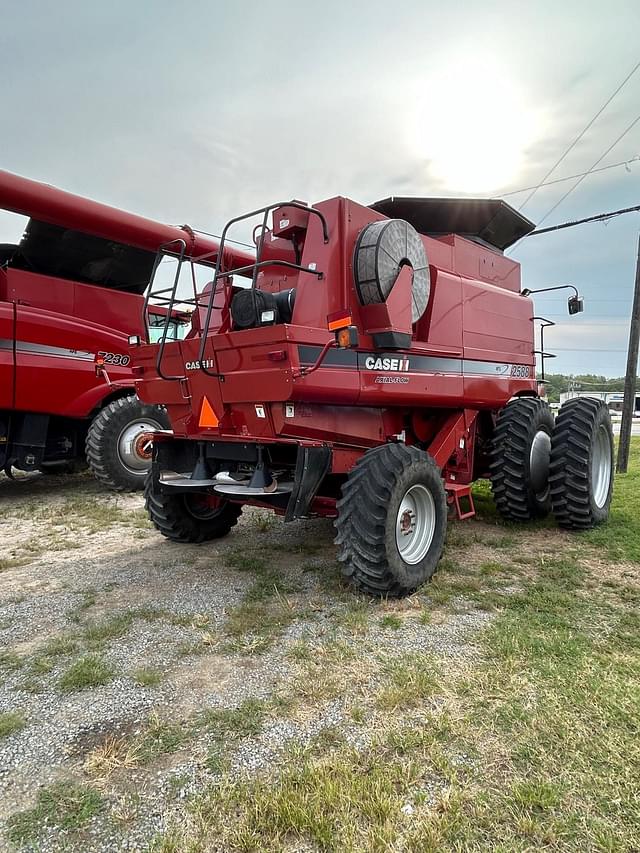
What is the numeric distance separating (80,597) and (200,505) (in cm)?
149

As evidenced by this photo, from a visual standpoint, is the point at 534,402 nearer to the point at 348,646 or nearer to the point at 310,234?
the point at 310,234

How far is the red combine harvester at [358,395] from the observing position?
12.6 ft

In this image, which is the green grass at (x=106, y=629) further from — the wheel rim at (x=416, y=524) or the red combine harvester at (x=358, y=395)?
the wheel rim at (x=416, y=524)

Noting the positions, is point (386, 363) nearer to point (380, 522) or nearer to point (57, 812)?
point (380, 522)

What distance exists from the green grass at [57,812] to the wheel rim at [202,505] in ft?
10.6

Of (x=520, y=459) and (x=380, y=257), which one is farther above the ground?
(x=380, y=257)

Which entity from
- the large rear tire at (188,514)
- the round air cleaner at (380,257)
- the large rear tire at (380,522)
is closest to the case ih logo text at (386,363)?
the round air cleaner at (380,257)

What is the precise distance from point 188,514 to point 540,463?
11.9ft

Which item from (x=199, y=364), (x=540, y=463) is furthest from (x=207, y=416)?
(x=540, y=463)

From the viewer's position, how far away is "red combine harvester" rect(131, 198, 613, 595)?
12.6ft

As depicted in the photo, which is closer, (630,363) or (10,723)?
(10,723)

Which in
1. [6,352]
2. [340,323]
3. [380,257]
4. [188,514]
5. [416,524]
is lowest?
[188,514]

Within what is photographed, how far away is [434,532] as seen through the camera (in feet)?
14.4

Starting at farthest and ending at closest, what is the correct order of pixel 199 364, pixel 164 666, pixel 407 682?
1. pixel 199 364
2. pixel 164 666
3. pixel 407 682
